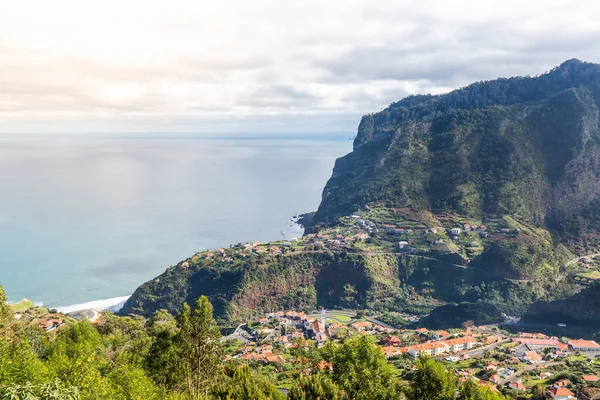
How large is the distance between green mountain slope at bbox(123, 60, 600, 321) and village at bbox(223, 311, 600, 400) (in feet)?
27.9

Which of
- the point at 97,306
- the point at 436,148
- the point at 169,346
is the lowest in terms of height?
the point at 97,306

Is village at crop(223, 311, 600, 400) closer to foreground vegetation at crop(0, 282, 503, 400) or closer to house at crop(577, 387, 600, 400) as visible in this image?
house at crop(577, 387, 600, 400)

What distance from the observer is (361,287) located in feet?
253

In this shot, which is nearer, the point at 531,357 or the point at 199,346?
the point at 199,346

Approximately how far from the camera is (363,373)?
1975 centimetres

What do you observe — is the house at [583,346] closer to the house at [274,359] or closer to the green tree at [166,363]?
the house at [274,359]

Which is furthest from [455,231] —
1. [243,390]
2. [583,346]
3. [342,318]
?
[243,390]

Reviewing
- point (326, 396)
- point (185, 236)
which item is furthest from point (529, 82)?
point (326, 396)

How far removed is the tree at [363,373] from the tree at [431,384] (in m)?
0.93

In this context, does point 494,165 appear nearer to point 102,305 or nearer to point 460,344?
point 460,344

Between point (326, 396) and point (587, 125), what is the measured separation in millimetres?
118801

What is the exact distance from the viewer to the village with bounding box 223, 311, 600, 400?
127 feet

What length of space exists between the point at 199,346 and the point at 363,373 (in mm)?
7766

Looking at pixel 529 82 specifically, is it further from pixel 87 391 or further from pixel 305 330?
pixel 87 391
